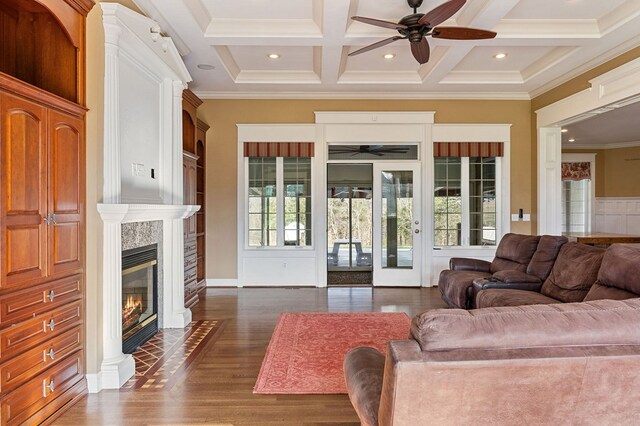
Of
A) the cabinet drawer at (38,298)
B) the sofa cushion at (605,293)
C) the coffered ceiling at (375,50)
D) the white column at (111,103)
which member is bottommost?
the sofa cushion at (605,293)

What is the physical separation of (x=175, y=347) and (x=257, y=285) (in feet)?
8.92

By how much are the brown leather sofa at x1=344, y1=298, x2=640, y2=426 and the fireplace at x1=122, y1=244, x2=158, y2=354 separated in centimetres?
273

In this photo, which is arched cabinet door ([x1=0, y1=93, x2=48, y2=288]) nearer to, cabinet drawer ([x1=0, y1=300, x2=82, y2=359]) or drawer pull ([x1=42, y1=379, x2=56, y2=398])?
cabinet drawer ([x1=0, y1=300, x2=82, y2=359])

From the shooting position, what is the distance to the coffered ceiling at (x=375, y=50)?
3803 millimetres

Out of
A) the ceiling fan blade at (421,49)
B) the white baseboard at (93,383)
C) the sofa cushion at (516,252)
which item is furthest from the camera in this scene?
the sofa cushion at (516,252)

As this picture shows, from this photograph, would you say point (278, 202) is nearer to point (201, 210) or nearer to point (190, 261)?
point (201, 210)

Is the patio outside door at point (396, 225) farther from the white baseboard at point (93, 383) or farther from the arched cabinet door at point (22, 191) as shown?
the arched cabinet door at point (22, 191)

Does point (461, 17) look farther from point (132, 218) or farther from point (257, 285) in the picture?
point (257, 285)

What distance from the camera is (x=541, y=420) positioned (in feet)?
4.45

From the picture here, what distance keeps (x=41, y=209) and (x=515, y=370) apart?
2635 mm

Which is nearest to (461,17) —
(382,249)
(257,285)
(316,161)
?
(316,161)

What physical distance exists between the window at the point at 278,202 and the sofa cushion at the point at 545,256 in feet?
11.1

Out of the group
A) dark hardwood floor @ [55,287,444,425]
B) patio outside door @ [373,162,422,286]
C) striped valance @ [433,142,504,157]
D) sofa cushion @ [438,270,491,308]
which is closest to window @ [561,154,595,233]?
striped valance @ [433,142,504,157]

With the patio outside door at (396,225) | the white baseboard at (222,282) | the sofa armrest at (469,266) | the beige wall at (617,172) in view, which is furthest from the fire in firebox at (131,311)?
the beige wall at (617,172)
